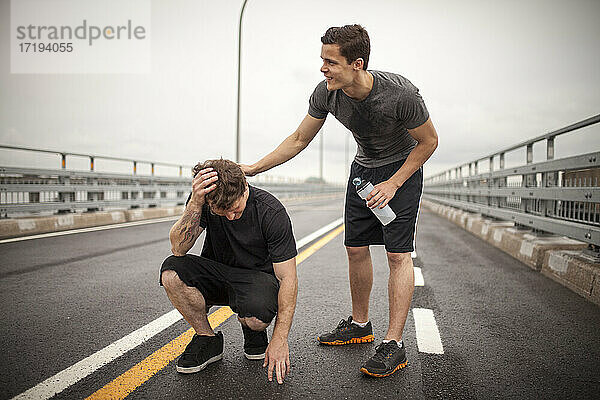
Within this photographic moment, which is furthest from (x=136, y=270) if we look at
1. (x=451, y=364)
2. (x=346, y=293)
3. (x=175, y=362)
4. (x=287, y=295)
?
(x=451, y=364)

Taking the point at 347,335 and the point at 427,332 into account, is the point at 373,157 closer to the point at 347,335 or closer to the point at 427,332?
the point at 347,335

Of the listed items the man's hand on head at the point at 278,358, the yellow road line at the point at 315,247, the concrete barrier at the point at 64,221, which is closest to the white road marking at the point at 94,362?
the man's hand on head at the point at 278,358

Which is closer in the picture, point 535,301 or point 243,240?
point 243,240

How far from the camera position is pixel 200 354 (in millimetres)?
3074

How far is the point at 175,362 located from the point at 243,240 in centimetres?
82

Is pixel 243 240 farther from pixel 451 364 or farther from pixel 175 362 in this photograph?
pixel 451 364

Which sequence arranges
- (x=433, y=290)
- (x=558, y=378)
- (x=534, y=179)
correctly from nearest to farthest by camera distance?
(x=558, y=378)
(x=433, y=290)
(x=534, y=179)

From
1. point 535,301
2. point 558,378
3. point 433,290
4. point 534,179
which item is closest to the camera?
point 558,378

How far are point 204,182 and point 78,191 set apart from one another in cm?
942

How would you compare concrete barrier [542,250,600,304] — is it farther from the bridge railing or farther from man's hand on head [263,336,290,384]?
the bridge railing

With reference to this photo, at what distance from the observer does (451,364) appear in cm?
322

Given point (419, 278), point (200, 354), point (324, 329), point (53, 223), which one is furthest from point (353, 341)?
point (53, 223)

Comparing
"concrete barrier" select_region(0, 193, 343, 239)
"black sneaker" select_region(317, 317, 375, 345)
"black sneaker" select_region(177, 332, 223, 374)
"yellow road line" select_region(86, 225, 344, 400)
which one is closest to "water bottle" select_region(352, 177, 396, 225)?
"black sneaker" select_region(317, 317, 375, 345)

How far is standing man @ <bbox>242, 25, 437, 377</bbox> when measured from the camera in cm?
308
